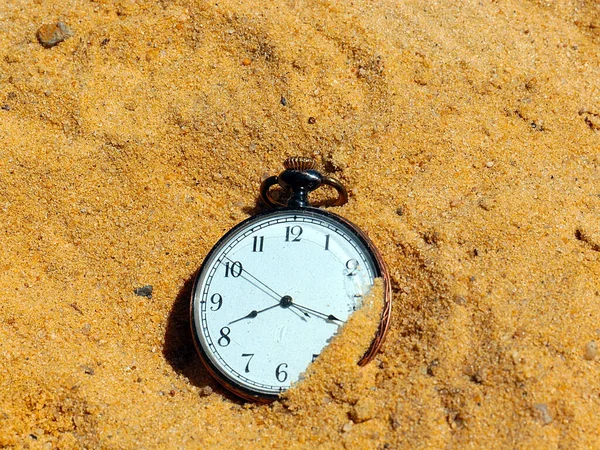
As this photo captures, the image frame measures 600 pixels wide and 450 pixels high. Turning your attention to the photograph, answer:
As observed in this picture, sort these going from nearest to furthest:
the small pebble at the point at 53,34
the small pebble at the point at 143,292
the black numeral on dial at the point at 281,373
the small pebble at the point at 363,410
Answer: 1. the small pebble at the point at 363,410
2. the black numeral on dial at the point at 281,373
3. the small pebble at the point at 143,292
4. the small pebble at the point at 53,34

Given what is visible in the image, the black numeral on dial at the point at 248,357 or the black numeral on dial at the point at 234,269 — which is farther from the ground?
the black numeral on dial at the point at 234,269

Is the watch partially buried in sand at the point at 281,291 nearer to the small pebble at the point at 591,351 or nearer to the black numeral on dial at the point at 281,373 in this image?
the black numeral on dial at the point at 281,373

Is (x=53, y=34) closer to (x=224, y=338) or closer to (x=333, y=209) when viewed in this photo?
(x=333, y=209)

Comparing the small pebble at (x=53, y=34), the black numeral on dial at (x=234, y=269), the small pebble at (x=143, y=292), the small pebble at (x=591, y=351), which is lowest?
the small pebble at (x=143, y=292)

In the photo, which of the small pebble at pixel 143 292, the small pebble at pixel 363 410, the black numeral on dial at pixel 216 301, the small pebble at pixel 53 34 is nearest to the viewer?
the small pebble at pixel 363 410

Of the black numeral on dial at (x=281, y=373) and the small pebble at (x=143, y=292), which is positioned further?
the small pebble at (x=143, y=292)

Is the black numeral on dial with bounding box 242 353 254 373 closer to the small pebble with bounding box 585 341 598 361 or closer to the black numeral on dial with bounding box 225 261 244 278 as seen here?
the black numeral on dial with bounding box 225 261 244 278

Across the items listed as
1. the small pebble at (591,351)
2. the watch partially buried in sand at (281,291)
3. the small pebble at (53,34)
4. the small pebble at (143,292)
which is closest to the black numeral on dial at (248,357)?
the watch partially buried in sand at (281,291)
